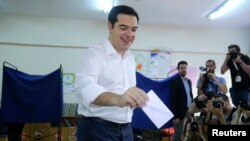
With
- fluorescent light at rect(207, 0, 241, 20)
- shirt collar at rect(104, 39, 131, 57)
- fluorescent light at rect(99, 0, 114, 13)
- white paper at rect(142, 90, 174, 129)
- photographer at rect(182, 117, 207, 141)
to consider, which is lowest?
photographer at rect(182, 117, 207, 141)

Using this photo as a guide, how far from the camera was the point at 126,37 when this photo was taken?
120 centimetres

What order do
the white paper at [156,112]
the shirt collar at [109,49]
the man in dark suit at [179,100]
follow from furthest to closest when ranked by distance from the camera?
1. the man in dark suit at [179,100]
2. the shirt collar at [109,49]
3. the white paper at [156,112]

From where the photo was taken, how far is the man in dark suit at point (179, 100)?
403 cm

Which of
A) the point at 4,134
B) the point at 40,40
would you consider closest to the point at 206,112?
the point at 4,134

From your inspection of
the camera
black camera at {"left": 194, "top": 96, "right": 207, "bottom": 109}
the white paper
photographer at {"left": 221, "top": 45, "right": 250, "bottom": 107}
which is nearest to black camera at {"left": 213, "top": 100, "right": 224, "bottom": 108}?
the camera

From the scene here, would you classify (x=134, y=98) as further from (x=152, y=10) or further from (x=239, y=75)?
(x=152, y=10)

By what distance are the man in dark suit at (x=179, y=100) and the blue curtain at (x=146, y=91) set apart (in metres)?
0.10

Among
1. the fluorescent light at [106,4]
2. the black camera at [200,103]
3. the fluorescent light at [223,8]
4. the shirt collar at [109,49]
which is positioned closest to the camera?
the shirt collar at [109,49]

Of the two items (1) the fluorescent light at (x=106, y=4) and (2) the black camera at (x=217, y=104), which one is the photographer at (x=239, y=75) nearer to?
(2) the black camera at (x=217, y=104)

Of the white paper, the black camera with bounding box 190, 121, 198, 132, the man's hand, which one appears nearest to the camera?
the man's hand

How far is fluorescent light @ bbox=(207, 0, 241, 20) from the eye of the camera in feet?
14.2

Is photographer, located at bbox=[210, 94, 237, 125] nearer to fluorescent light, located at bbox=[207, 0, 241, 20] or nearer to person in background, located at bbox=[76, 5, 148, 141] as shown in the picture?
fluorescent light, located at bbox=[207, 0, 241, 20]

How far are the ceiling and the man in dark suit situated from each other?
1147 mm

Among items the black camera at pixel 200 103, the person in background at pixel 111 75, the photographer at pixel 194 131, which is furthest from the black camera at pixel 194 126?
the person in background at pixel 111 75
